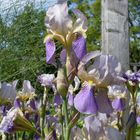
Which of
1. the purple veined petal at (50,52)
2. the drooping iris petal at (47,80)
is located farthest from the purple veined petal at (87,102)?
the drooping iris petal at (47,80)

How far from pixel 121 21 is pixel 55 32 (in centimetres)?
162

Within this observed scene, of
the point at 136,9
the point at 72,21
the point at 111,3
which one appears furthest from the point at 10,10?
the point at 136,9

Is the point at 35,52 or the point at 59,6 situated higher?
the point at 59,6

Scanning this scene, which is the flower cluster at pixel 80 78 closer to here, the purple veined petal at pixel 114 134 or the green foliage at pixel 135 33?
the purple veined petal at pixel 114 134

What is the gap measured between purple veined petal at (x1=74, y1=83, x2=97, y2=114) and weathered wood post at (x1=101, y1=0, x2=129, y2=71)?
165cm

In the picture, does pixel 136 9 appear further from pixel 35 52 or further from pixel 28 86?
pixel 28 86

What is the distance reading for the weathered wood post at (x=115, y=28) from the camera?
2.70 m

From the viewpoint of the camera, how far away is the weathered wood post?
2699mm

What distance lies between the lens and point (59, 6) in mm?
1141

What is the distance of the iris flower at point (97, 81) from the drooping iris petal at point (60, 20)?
98mm

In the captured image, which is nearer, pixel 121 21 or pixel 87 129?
pixel 87 129

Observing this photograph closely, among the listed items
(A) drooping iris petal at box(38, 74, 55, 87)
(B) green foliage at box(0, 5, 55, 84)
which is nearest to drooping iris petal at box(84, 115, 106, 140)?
(A) drooping iris petal at box(38, 74, 55, 87)

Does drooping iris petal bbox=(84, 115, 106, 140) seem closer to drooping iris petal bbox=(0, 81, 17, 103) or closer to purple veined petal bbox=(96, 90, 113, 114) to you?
purple veined petal bbox=(96, 90, 113, 114)

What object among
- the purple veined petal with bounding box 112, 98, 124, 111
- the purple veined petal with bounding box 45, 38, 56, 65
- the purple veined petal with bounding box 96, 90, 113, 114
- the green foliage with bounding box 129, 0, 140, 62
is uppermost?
the purple veined petal with bounding box 45, 38, 56, 65
